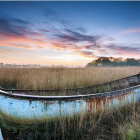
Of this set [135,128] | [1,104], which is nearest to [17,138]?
[1,104]

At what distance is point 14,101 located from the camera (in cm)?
224

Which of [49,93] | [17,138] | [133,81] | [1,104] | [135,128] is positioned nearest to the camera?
[135,128]

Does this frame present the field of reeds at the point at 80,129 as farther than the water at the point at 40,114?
No

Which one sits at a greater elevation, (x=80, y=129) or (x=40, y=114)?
(x=40, y=114)

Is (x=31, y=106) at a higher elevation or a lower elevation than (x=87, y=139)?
higher

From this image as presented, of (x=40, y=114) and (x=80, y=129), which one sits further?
(x=40, y=114)

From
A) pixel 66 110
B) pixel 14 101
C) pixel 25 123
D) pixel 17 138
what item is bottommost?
pixel 17 138

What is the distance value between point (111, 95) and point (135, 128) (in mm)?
807

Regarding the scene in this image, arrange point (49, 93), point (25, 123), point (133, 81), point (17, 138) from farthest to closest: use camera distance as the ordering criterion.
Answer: point (133, 81) < point (49, 93) < point (25, 123) < point (17, 138)

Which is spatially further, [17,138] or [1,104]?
[1,104]

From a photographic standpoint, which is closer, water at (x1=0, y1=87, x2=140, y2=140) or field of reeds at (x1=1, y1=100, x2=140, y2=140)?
field of reeds at (x1=1, y1=100, x2=140, y2=140)

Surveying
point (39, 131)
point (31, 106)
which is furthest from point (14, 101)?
point (39, 131)

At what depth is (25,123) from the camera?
222cm

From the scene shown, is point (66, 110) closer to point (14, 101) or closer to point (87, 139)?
point (87, 139)
